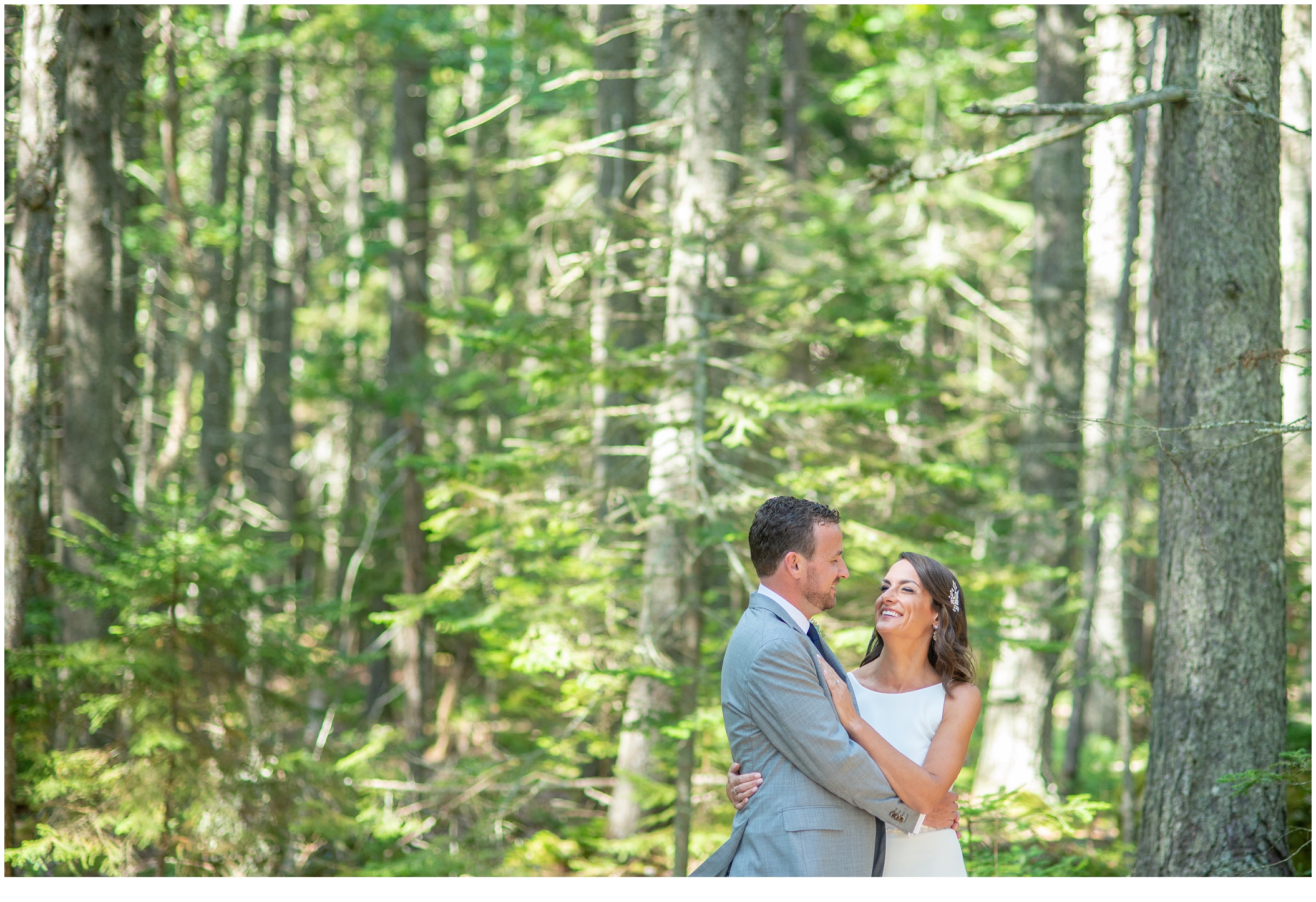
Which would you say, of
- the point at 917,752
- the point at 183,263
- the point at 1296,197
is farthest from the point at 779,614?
the point at 183,263

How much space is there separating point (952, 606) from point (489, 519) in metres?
4.45

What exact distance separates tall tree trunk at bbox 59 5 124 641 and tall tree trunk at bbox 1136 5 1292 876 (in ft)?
24.1

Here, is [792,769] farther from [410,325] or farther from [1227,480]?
[410,325]

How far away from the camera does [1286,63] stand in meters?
8.15

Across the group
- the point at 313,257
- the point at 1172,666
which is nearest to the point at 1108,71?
the point at 1172,666

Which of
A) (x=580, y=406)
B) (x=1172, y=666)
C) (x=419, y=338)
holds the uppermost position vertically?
(x=419, y=338)

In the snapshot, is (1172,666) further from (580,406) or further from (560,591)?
(580,406)

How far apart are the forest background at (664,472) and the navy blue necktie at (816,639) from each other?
1.85m

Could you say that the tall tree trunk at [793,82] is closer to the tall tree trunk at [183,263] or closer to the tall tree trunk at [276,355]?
the tall tree trunk at [276,355]

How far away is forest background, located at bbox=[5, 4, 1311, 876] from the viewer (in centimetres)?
502

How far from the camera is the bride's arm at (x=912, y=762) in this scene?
2.96 meters

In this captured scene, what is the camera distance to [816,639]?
3.21 m

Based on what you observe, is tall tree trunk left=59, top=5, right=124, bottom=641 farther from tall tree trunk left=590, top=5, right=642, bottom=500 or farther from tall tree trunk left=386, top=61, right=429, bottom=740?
tall tree trunk left=590, top=5, right=642, bottom=500

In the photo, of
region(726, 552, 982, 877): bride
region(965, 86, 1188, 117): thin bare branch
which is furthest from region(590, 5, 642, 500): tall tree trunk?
region(726, 552, 982, 877): bride
